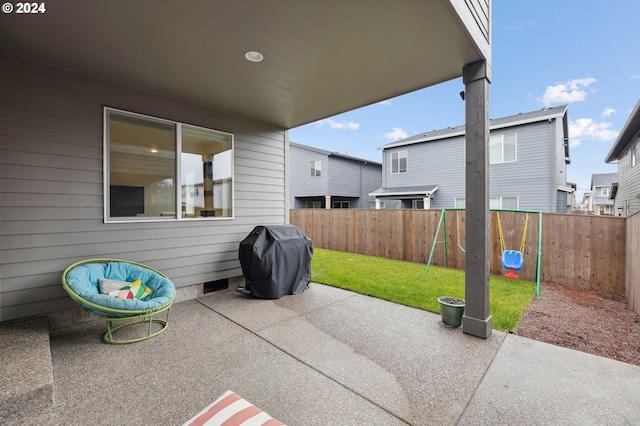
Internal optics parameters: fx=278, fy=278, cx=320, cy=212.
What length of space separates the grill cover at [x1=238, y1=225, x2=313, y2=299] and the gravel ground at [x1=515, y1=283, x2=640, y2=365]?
2892 millimetres

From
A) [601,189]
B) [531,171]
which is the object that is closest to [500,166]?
[531,171]

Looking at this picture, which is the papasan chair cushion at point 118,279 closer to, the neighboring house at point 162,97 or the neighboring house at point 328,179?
the neighboring house at point 162,97

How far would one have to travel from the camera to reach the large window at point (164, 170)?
339cm

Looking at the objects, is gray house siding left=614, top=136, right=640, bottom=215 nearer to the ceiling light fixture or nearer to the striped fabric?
the ceiling light fixture

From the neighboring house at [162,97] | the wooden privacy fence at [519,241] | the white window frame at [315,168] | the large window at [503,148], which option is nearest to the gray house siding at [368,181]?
the white window frame at [315,168]

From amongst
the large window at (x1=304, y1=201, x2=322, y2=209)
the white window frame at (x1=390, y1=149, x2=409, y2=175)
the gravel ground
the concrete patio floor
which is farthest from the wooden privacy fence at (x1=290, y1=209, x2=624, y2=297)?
the large window at (x1=304, y1=201, x2=322, y2=209)

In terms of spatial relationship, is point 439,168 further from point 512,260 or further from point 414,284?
point 414,284

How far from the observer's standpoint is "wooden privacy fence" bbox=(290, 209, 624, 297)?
4.55 m

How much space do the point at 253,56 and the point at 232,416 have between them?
9.56 ft

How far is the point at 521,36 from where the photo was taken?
12023mm

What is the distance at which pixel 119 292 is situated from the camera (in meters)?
2.88

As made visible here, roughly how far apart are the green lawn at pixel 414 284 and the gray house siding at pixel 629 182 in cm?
627

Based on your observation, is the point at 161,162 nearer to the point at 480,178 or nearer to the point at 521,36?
the point at 480,178

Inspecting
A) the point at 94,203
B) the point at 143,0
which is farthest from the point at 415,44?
the point at 94,203
